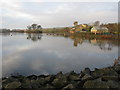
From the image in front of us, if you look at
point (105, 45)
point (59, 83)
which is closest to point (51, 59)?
point (59, 83)

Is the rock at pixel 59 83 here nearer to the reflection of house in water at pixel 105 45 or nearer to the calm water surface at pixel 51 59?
the calm water surface at pixel 51 59

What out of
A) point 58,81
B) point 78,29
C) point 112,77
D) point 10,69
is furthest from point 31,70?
point 78,29

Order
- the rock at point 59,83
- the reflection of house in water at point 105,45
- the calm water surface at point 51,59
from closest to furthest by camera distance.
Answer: the rock at point 59,83
the calm water surface at point 51,59
the reflection of house in water at point 105,45

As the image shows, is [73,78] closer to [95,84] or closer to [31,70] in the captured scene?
[95,84]

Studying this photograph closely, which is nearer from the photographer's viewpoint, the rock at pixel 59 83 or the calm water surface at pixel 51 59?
the rock at pixel 59 83

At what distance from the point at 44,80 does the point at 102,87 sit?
6.37ft

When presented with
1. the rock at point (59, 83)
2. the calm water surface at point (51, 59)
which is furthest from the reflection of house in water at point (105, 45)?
the rock at point (59, 83)

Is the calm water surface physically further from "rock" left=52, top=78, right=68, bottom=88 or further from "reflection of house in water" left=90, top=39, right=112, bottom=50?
"rock" left=52, top=78, right=68, bottom=88

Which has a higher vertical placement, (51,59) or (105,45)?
(105,45)

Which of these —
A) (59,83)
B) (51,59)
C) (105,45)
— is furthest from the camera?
(105,45)

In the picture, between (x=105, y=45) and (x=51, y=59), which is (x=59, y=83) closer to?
(x=51, y=59)

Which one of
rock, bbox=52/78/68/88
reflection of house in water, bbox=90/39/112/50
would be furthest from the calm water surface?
rock, bbox=52/78/68/88

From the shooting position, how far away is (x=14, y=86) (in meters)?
3.66

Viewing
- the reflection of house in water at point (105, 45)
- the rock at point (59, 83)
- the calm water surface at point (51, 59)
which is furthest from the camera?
the reflection of house in water at point (105, 45)
